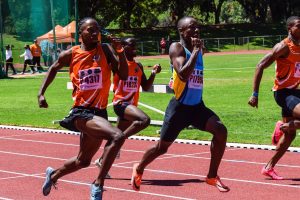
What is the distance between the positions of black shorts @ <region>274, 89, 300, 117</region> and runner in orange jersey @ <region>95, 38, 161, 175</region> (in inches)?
71.3

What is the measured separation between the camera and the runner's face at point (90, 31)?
7469mm

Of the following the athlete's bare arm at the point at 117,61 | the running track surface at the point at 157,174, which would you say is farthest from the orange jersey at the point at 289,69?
the athlete's bare arm at the point at 117,61

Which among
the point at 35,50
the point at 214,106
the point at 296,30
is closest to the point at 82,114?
the point at 296,30

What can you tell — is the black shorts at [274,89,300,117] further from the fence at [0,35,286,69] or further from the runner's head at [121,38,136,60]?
the fence at [0,35,286,69]

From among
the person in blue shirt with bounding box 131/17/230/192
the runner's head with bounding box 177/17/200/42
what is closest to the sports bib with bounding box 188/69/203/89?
the person in blue shirt with bounding box 131/17/230/192

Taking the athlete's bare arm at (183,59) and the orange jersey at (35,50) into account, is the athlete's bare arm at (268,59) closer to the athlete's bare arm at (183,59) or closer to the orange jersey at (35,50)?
the athlete's bare arm at (183,59)

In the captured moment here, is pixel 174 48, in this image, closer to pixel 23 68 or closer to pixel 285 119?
pixel 285 119

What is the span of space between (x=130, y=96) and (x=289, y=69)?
2416mm

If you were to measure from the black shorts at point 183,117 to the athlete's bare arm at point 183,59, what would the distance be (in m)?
0.48

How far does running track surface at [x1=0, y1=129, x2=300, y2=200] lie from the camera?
838 cm

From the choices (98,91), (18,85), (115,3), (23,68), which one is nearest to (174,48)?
(98,91)

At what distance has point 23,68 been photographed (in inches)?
1612

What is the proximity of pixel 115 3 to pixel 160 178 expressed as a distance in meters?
68.1

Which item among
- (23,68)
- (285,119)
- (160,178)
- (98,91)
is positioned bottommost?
(23,68)
